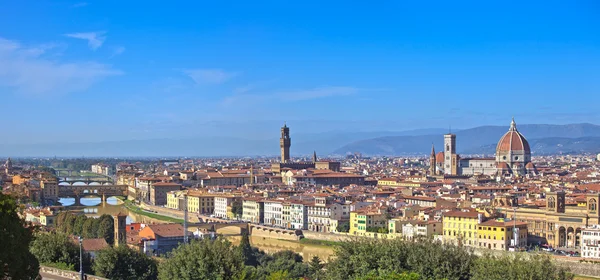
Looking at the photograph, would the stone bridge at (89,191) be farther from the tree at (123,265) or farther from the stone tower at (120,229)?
the tree at (123,265)

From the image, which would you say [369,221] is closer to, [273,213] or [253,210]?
[273,213]

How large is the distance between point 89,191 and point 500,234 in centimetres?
5318

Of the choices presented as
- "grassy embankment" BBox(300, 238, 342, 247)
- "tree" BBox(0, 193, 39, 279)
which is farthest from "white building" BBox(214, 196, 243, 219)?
"tree" BBox(0, 193, 39, 279)

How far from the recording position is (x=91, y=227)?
3800cm

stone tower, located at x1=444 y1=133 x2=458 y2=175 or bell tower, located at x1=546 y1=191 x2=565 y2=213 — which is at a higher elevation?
stone tower, located at x1=444 y1=133 x2=458 y2=175

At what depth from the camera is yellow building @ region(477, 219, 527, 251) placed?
34.0 metres

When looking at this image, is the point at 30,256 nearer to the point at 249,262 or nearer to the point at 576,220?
the point at 249,262

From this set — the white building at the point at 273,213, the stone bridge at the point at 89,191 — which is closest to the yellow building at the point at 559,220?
the white building at the point at 273,213

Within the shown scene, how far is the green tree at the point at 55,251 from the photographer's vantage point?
20.7 meters

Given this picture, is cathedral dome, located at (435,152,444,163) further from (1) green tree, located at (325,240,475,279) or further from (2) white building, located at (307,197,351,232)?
(1) green tree, located at (325,240,475,279)

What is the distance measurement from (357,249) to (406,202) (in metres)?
28.5

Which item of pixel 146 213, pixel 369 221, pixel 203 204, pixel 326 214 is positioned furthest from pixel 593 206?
pixel 146 213

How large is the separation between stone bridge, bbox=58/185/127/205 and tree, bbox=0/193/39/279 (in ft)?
198

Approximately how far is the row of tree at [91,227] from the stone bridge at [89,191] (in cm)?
3308
